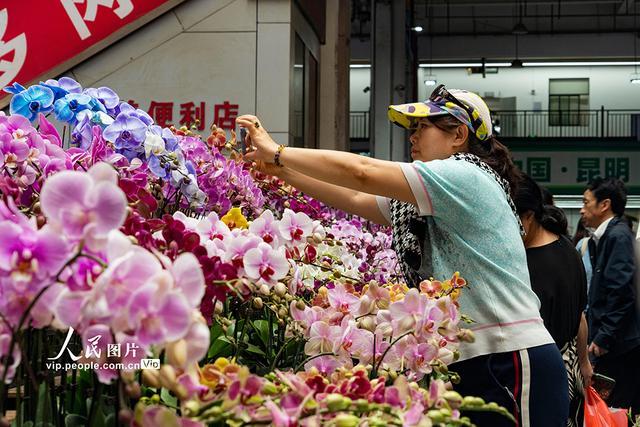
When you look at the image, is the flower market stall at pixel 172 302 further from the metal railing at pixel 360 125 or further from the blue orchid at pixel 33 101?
the metal railing at pixel 360 125

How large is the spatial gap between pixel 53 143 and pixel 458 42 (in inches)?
874

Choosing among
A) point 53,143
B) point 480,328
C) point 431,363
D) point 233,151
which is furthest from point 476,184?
point 53,143

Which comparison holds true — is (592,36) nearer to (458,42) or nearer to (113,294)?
(458,42)

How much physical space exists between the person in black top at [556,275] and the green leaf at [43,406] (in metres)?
2.29

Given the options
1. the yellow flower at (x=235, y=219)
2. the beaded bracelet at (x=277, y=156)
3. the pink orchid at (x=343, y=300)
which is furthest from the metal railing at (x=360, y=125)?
the pink orchid at (x=343, y=300)

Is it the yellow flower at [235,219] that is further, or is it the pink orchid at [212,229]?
the yellow flower at [235,219]

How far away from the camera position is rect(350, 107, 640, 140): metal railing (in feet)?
78.3

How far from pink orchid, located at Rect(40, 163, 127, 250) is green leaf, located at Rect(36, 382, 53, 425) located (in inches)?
17.9

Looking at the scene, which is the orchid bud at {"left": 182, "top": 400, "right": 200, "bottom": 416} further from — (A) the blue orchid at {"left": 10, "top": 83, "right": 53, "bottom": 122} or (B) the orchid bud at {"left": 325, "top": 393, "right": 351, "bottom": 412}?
(A) the blue orchid at {"left": 10, "top": 83, "right": 53, "bottom": 122}

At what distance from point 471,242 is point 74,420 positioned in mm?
1102

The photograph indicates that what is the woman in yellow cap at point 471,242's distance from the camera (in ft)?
6.66

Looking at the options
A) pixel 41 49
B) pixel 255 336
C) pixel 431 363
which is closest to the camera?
A: pixel 431 363

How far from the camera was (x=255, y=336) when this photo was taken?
72.7 inches

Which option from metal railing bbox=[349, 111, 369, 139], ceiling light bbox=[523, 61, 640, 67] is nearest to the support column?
metal railing bbox=[349, 111, 369, 139]
